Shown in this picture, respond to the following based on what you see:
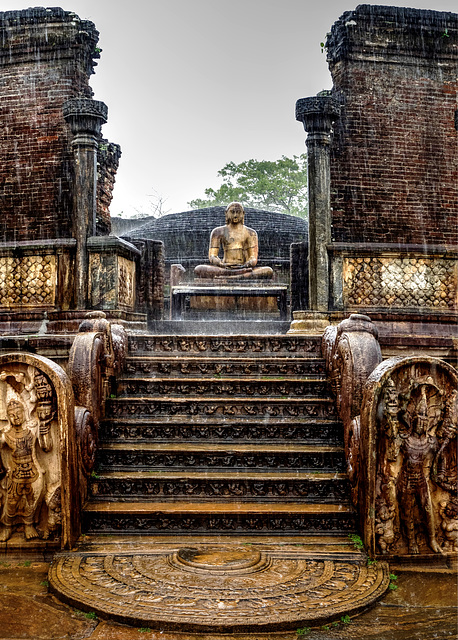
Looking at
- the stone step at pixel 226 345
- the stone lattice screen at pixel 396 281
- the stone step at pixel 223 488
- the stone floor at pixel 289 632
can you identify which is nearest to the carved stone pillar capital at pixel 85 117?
the stone lattice screen at pixel 396 281

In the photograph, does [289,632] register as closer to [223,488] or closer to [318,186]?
[223,488]

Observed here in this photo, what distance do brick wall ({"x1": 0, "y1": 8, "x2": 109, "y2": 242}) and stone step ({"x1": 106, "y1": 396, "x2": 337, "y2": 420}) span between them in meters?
6.01

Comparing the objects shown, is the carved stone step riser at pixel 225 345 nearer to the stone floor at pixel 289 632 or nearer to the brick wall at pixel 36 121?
the stone floor at pixel 289 632

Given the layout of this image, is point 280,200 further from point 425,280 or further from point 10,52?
point 425,280

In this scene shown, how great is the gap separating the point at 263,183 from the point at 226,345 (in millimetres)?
22984

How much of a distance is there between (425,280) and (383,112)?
381 centimetres

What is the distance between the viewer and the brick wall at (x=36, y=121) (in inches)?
399

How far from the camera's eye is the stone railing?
3.65 meters

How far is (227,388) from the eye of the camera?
17.2 feet

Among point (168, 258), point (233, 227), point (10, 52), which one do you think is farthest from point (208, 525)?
point (168, 258)

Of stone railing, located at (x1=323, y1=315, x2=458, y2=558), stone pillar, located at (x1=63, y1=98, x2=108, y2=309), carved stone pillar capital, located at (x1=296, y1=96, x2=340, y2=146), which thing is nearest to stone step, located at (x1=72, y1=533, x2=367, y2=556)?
stone railing, located at (x1=323, y1=315, x2=458, y2=558)

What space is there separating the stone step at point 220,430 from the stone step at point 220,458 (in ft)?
0.66

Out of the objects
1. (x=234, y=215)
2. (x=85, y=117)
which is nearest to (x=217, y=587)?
(x=85, y=117)

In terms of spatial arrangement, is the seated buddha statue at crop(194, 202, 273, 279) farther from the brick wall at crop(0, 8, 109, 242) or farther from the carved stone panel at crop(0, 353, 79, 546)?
the carved stone panel at crop(0, 353, 79, 546)
